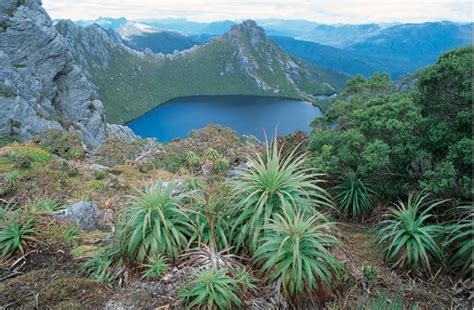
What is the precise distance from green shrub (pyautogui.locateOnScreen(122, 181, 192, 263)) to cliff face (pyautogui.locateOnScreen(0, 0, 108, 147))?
4791cm

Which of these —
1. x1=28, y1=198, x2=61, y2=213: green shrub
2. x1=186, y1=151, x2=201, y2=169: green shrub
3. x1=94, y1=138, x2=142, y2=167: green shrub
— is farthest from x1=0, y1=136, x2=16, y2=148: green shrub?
x1=28, y1=198, x2=61, y2=213: green shrub

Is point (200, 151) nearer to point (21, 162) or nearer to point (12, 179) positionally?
point (21, 162)

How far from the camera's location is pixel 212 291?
4441mm

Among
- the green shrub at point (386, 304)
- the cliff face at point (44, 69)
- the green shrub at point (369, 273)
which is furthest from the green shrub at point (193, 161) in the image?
the cliff face at point (44, 69)

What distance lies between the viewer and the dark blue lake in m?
99.9

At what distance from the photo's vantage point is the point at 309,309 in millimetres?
4688

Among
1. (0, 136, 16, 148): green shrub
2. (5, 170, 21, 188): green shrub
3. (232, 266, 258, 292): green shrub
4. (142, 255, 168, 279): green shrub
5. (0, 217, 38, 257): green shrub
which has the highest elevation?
(232, 266, 258, 292): green shrub

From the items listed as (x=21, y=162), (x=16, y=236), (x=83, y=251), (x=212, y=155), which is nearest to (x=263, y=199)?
(x=83, y=251)

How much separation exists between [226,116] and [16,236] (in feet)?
372

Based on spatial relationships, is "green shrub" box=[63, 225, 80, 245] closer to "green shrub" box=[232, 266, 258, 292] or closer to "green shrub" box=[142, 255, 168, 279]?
"green shrub" box=[142, 255, 168, 279]

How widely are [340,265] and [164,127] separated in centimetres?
10615

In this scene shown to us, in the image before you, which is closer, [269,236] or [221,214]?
[269,236]

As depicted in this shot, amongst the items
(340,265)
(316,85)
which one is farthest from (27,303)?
(316,85)

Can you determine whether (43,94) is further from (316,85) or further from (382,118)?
(316,85)
